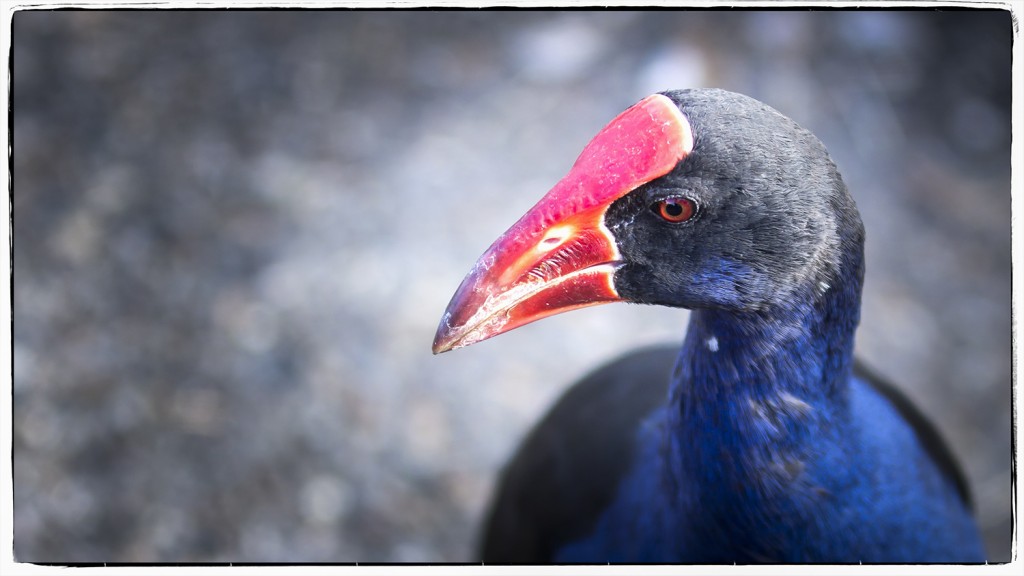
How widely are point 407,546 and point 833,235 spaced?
56.9 inches

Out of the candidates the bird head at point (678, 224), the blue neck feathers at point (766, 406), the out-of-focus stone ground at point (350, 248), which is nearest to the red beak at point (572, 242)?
the bird head at point (678, 224)

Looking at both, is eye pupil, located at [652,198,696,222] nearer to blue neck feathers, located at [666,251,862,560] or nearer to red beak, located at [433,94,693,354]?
red beak, located at [433,94,693,354]

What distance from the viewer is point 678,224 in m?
0.82

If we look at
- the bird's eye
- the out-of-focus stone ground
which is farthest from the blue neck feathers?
the out-of-focus stone ground

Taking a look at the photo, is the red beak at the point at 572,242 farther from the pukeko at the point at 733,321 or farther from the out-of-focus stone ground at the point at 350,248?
the out-of-focus stone ground at the point at 350,248

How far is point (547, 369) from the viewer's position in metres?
2.27

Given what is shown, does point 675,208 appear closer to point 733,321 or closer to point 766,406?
point 733,321

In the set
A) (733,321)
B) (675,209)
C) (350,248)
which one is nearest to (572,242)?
(675,209)

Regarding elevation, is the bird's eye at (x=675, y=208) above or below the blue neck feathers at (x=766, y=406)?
above

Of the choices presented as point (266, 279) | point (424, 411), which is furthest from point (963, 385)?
point (266, 279)

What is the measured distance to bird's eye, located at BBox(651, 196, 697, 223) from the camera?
2.64 ft

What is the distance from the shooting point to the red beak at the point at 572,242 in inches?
31.3

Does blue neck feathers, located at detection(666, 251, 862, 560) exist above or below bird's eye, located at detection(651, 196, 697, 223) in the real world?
below

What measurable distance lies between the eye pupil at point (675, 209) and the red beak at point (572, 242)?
0.03m
